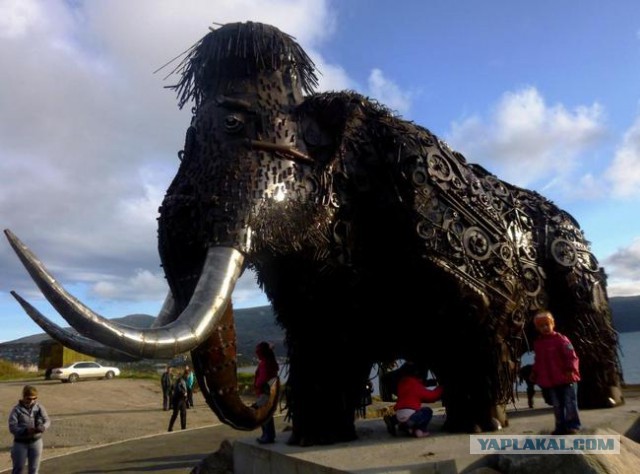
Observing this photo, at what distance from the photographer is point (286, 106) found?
4.75 metres

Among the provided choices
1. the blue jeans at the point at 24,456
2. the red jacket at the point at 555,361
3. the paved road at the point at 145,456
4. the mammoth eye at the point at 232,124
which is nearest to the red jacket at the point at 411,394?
the red jacket at the point at 555,361

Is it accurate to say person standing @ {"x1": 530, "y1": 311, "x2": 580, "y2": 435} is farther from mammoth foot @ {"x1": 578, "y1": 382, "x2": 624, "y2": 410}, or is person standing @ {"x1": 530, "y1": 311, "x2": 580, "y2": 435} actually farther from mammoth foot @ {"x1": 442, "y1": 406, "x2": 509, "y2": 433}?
mammoth foot @ {"x1": 578, "y1": 382, "x2": 624, "y2": 410}

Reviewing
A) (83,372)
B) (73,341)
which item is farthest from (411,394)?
(83,372)

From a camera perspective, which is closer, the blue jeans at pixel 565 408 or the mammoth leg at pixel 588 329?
the blue jeans at pixel 565 408

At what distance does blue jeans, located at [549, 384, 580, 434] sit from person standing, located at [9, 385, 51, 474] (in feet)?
16.9

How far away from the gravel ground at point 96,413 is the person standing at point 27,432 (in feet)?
8.46

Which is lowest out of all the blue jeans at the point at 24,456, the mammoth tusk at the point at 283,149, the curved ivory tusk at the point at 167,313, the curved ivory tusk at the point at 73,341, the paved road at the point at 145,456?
the paved road at the point at 145,456

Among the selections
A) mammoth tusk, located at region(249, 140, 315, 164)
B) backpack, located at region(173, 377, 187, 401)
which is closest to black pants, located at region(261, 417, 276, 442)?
mammoth tusk, located at region(249, 140, 315, 164)

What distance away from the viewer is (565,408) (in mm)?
4250

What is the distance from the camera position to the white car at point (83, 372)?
23328 millimetres

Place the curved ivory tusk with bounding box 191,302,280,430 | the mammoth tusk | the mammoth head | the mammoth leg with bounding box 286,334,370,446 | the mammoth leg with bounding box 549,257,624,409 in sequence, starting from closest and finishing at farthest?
1. the mammoth head
2. the curved ivory tusk with bounding box 191,302,280,430
3. the mammoth tusk
4. the mammoth leg with bounding box 286,334,370,446
5. the mammoth leg with bounding box 549,257,624,409

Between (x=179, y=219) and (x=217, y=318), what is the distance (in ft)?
3.18

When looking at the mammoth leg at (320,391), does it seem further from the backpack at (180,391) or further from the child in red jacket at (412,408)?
the backpack at (180,391)

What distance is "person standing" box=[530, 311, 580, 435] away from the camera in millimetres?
4234
